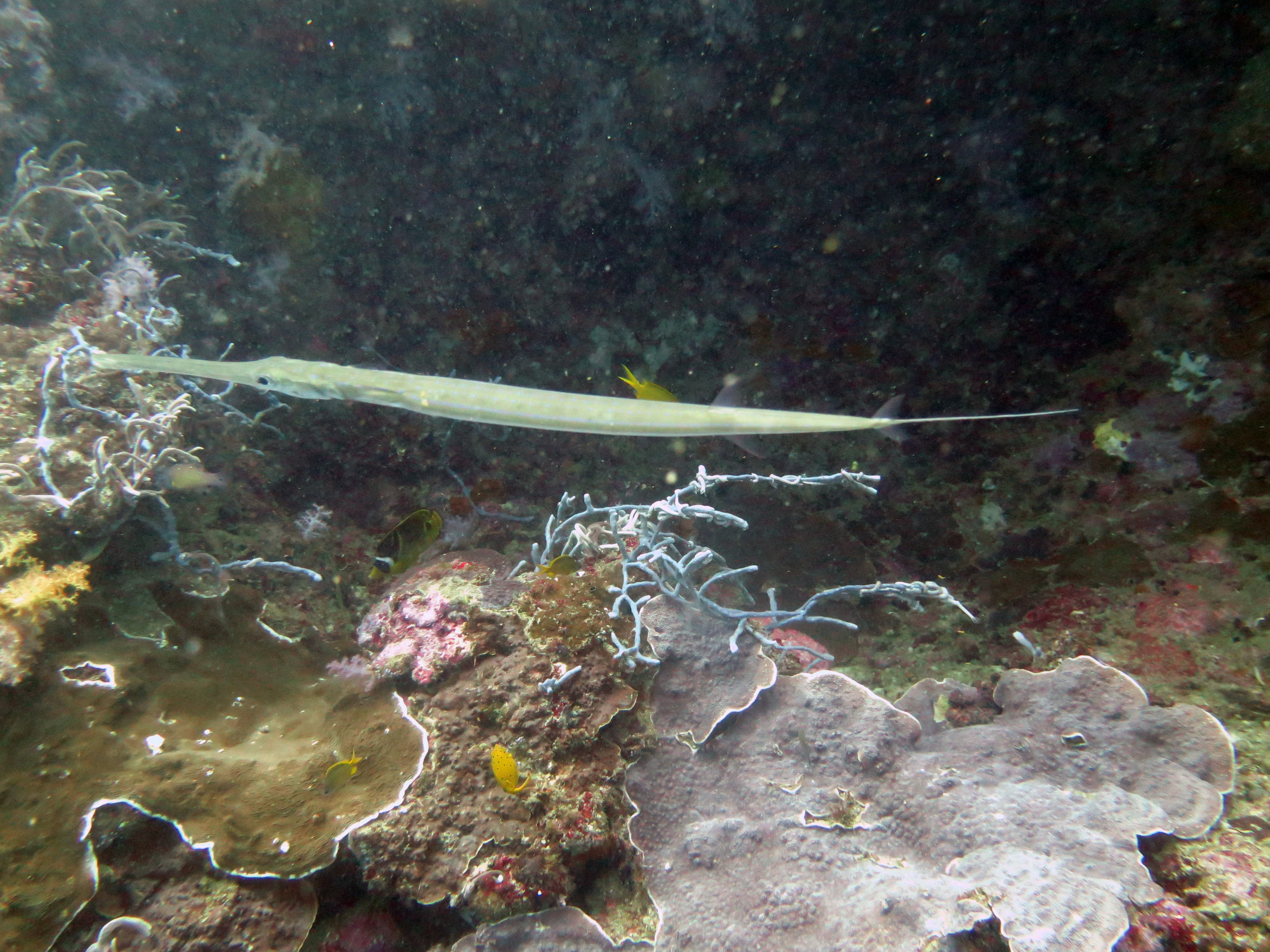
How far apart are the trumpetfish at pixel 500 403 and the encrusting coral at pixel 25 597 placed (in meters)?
1.29

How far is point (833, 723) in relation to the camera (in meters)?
3.23

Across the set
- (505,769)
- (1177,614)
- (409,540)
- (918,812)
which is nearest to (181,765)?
(409,540)

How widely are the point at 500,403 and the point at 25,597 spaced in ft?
9.03

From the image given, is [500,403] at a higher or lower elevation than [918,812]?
higher

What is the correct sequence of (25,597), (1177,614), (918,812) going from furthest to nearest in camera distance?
1. (1177,614)
2. (918,812)
3. (25,597)

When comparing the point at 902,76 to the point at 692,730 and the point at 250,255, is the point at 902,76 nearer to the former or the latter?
the point at 692,730

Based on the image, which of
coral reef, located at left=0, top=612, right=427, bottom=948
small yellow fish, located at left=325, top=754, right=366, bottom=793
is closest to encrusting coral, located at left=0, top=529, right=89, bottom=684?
coral reef, located at left=0, top=612, right=427, bottom=948

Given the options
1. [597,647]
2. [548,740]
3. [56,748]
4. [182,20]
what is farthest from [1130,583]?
[182,20]

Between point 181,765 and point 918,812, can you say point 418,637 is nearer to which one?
point 181,765

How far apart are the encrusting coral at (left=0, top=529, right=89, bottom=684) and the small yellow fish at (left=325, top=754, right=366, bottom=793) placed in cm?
170

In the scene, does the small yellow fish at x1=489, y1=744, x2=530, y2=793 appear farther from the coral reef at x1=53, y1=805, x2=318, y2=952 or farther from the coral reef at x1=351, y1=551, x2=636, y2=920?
the coral reef at x1=53, y1=805, x2=318, y2=952

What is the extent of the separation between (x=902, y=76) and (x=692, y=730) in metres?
4.76

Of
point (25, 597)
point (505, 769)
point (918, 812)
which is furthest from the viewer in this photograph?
point (918, 812)

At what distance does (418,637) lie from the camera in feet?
10.2
